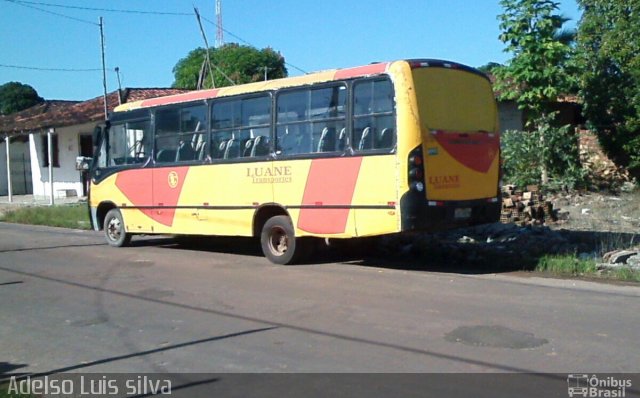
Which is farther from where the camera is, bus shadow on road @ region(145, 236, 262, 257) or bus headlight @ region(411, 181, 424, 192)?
bus shadow on road @ region(145, 236, 262, 257)

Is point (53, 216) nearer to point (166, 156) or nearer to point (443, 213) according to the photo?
point (166, 156)

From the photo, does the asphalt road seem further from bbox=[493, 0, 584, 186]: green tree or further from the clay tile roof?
the clay tile roof

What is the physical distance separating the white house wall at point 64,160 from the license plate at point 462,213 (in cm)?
2302

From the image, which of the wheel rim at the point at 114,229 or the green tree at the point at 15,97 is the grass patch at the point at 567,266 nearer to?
the wheel rim at the point at 114,229

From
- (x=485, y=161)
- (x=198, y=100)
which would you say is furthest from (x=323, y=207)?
(x=198, y=100)

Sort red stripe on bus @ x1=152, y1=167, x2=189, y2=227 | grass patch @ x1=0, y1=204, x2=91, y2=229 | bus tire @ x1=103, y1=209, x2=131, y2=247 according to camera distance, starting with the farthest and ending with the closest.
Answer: grass patch @ x1=0, y1=204, x2=91, y2=229, bus tire @ x1=103, y1=209, x2=131, y2=247, red stripe on bus @ x1=152, y1=167, x2=189, y2=227

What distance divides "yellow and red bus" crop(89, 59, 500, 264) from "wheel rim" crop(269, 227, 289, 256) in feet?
0.06

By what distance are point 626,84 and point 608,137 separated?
Answer: 1.54 meters

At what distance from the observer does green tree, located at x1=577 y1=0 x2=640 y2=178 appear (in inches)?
780

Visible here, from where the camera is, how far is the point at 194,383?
6059 mm

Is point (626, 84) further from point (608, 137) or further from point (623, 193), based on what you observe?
point (623, 193)

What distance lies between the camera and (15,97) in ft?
232

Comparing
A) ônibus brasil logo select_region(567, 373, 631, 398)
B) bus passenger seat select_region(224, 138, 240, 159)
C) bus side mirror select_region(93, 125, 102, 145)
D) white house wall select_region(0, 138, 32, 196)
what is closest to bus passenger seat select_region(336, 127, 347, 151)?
bus passenger seat select_region(224, 138, 240, 159)

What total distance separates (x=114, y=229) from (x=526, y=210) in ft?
29.0
